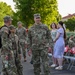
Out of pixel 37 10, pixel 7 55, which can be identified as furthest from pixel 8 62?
pixel 37 10

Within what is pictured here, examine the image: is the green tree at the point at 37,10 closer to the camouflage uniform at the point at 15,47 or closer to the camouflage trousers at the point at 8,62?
the camouflage uniform at the point at 15,47

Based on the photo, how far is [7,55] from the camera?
346 inches

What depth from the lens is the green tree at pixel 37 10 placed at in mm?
62688

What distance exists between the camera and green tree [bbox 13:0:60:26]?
62688 millimetres

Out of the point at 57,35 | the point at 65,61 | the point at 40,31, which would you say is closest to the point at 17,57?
the point at 40,31

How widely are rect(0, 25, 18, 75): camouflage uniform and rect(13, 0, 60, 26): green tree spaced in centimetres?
5301

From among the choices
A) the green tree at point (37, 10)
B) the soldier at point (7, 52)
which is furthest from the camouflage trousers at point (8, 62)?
the green tree at point (37, 10)

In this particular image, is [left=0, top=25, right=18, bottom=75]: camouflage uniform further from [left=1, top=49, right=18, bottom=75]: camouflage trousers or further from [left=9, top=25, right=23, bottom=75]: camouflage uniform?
[left=9, top=25, right=23, bottom=75]: camouflage uniform

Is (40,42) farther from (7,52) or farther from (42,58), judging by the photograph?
(7,52)

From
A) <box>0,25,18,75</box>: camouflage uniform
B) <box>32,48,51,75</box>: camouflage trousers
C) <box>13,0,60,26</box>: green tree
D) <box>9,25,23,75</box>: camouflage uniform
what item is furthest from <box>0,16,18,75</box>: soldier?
<box>13,0,60,26</box>: green tree

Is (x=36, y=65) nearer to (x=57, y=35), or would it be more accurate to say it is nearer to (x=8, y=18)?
(x=8, y=18)

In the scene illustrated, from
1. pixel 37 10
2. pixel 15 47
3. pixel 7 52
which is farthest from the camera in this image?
pixel 37 10

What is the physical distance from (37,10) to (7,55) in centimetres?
5529

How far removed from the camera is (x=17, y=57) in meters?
9.21
